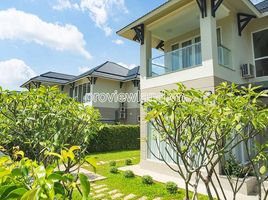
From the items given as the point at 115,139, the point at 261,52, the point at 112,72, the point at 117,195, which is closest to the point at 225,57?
the point at 261,52

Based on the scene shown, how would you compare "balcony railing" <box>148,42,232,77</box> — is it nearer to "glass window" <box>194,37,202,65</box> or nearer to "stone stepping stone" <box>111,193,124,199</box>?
"glass window" <box>194,37,202,65</box>

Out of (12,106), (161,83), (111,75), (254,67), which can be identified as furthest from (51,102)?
(111,75)

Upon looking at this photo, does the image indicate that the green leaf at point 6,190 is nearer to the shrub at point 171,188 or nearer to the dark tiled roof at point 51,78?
the shrub at point 171,188

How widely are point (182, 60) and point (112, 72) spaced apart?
17.8m

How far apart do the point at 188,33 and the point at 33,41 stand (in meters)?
15.0

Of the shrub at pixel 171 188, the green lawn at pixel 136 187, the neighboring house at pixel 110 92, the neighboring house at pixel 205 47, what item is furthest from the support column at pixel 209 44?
the neighboring house at pixel 110 92

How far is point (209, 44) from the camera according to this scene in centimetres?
845

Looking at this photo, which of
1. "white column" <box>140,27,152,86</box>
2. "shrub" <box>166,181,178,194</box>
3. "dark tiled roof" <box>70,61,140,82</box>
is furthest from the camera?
"dark tiled roof" <box>70,61,140,82</box>

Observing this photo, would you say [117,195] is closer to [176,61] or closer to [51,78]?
[176,61]

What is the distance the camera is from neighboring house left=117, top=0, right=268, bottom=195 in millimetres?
8625

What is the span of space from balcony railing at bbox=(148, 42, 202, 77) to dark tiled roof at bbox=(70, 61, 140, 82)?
1411 cm

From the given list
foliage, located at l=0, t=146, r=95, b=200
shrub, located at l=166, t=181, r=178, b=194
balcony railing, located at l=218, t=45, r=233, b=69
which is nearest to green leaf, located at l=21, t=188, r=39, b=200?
foliage, located at l=0, t=146, r=95, b=200

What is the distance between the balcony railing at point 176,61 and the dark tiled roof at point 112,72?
14.1 meters

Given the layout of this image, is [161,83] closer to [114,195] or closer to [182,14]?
[182,14]
